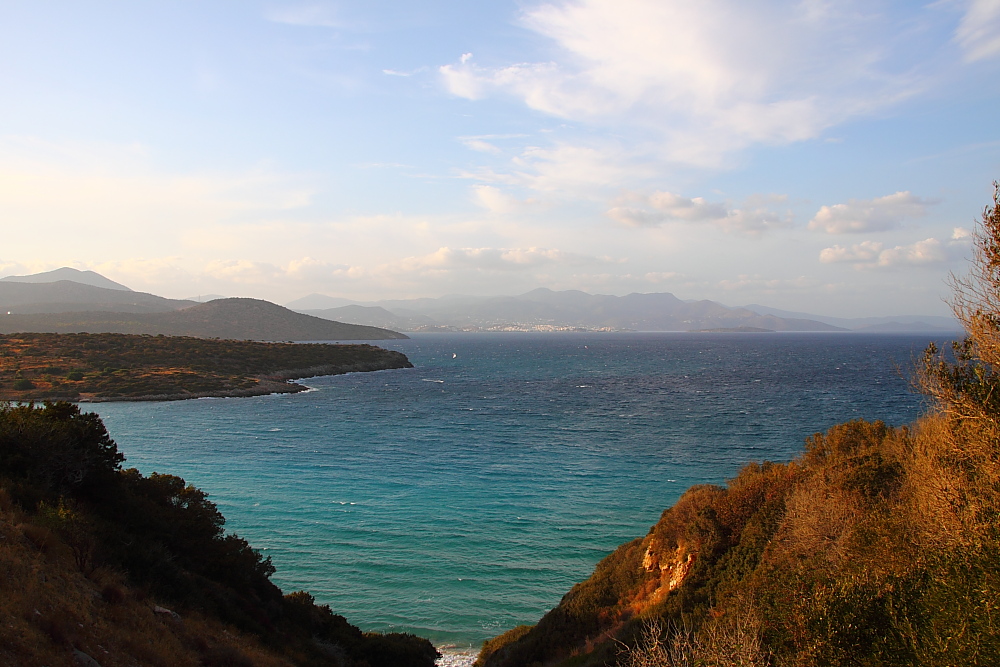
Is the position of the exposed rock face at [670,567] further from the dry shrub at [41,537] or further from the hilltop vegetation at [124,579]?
the dry shrub at [41,537]

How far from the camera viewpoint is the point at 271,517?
25.7 m

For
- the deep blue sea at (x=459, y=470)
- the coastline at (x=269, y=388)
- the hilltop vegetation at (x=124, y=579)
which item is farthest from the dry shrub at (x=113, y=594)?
the coastline at (x=269, y=388)

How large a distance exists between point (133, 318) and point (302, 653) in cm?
18805

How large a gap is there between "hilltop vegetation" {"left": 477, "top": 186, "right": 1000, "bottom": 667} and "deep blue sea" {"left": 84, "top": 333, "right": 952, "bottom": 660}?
328 centimetres

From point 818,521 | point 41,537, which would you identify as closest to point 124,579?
point 41,537

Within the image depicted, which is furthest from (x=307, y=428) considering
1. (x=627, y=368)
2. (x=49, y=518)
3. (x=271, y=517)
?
(x=627, y=368)

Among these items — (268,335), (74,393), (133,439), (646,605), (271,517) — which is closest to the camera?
(646,605)

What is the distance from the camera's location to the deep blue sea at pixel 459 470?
20031 millimetres

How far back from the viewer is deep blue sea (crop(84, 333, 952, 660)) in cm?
2003

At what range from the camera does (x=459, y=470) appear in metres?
34.2

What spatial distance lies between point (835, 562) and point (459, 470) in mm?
25369

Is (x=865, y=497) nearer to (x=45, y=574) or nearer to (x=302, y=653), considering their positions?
(x=302, y=653)

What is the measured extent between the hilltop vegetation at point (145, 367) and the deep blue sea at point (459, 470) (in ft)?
24.1

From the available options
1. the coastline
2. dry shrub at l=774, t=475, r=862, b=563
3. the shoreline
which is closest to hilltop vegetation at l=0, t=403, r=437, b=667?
dry shrub at l=774, t=475, r=862, b=563
